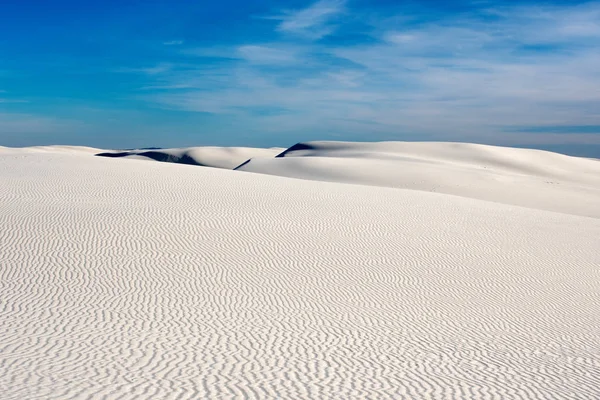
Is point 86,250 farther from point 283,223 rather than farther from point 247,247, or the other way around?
point 283,223

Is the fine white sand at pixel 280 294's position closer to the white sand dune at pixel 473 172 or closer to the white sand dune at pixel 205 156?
the white sand dune at pixel 473 172

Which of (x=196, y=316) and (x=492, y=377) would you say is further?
(x=196, y=316)

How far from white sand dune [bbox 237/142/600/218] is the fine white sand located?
11.8m

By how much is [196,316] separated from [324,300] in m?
2.53

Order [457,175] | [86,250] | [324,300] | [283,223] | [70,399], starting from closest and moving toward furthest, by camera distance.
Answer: [70,399] → [324,300] → [86,250] → [283,223] → [457,175]

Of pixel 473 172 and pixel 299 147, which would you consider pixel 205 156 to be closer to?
pixel 299 147

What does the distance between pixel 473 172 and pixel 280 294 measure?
32.4 metres

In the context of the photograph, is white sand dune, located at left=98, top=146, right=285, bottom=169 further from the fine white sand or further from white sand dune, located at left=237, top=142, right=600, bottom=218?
the fine white sand

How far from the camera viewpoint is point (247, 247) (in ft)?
45.6

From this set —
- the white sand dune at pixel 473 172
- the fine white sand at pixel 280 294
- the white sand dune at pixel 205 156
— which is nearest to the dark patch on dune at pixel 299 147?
the white sand dune at pixel 473 172

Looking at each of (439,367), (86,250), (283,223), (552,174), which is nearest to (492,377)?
(439,367)

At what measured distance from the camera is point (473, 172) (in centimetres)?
4041

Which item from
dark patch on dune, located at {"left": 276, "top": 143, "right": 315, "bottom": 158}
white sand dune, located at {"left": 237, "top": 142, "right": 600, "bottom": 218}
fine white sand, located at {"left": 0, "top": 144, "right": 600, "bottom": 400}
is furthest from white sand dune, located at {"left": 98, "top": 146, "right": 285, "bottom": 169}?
fine white sand, located at {"left": 0, "top": 144, "right": 600, "bottom": 400}

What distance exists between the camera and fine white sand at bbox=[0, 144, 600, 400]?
20.8 ft
